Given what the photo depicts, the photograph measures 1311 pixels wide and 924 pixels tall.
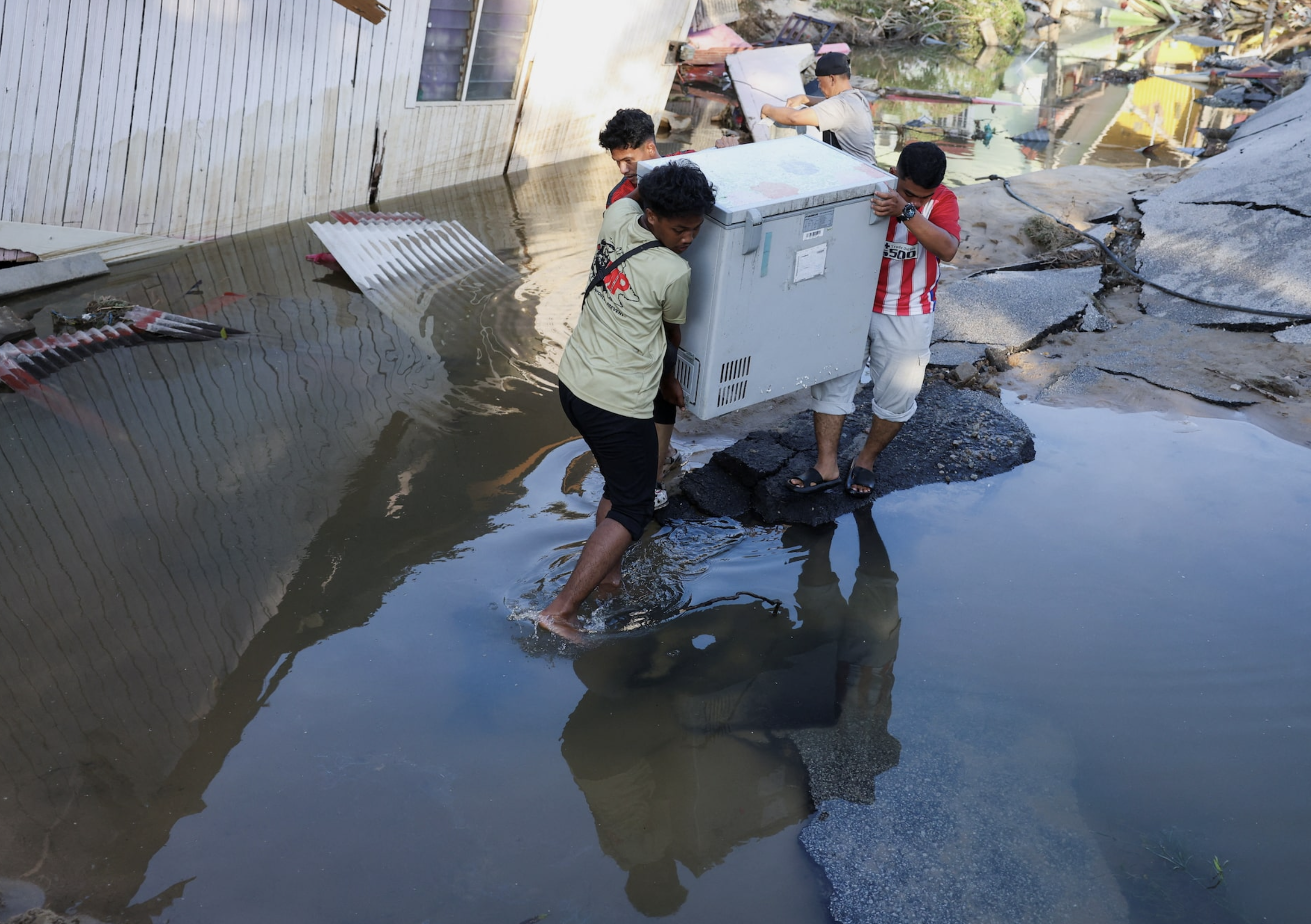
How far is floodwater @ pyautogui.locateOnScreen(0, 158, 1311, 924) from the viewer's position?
2.78 m

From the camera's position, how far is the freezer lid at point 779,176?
11.1 ft

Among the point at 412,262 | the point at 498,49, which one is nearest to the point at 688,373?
the point at 412,262

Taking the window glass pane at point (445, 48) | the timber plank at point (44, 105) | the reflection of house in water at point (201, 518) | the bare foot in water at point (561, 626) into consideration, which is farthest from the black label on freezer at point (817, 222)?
the window glass pane at point (445, 48)

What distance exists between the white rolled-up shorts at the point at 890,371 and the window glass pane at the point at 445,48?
6515 millimetres

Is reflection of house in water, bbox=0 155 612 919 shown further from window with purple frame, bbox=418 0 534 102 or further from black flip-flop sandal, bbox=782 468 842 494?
window with purple frame, bbox=418 0 534 102

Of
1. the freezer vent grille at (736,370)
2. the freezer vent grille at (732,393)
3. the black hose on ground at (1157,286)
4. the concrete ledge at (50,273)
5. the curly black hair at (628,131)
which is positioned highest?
the curly black hair at (628,131)

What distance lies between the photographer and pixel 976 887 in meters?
2.72

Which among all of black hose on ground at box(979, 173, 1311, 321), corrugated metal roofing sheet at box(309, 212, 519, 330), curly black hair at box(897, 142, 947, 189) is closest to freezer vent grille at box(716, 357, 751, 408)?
curly black hair at box(897, 142, 947, 189)

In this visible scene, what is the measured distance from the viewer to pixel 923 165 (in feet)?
12.3

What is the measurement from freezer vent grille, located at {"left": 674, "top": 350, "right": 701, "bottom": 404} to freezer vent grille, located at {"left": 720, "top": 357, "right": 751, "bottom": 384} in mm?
92

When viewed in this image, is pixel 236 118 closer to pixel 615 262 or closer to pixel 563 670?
pixel 615 262

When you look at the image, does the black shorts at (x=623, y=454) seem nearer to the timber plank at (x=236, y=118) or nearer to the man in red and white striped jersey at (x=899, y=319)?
the man in red and white striped jersey at (x=899, y=319)

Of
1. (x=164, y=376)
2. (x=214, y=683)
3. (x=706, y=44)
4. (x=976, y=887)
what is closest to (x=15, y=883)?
(x=214, y=683)

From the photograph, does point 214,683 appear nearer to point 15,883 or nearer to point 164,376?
point 15,883
